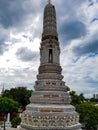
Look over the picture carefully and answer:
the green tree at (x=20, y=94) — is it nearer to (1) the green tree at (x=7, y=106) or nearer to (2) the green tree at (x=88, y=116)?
(1) the green tree at (x=7, y=106)

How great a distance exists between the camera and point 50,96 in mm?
21000

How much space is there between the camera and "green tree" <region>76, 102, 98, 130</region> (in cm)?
3245

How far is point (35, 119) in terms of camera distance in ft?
65.3

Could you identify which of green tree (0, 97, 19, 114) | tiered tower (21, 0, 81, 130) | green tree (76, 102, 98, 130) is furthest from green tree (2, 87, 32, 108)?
tiered tower (21, 0, 81, 130)

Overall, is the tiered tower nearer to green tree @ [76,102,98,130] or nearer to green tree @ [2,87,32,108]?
green tree @ [76,102,98,130]

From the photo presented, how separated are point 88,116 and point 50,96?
44.6 ft

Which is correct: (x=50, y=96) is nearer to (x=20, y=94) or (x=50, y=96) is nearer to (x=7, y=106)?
(x=7, y=106)

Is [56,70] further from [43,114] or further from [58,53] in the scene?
[43,114]

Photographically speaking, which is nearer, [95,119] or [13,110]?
[95,119]

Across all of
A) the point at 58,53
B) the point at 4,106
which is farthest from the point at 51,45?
the point at 4,106

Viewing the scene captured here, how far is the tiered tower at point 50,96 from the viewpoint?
19766 mm

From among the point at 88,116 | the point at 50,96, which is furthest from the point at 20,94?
the point at 50,96

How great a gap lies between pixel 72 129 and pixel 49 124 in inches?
88.7

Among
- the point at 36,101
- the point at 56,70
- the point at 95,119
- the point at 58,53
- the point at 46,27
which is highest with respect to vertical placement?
the point at 46,27
